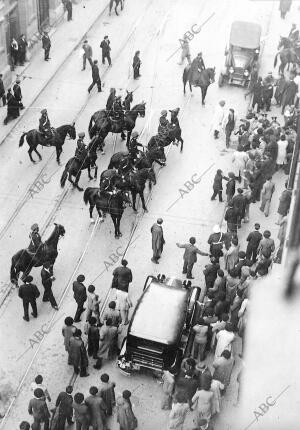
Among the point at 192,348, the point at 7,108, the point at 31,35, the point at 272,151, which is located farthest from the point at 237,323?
the point at 31,35

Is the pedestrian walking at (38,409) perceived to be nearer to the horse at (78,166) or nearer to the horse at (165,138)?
the horse at (78,166)

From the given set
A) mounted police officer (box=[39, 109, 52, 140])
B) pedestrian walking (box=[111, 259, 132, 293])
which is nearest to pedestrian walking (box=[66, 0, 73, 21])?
mounted police officer (box=[39, 109, 52, 140])

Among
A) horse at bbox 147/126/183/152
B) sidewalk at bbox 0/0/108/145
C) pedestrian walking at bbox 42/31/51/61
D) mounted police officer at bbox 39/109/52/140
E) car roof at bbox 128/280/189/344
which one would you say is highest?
car roof at bbox 128/280/189/344

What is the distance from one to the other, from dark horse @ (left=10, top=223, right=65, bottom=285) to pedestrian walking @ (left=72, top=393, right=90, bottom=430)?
3.97m

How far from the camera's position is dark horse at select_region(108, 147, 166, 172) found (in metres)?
17.4

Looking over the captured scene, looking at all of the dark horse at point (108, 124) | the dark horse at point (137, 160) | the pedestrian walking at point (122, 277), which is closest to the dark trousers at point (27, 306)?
the pedestrian walking at point (122, 277)

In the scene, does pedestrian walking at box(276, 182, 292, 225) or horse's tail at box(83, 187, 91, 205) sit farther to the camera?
pedestrian walking at box(276, 182, 292, 225)

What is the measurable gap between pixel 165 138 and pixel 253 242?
5259 mm

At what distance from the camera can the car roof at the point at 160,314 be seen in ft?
40.6

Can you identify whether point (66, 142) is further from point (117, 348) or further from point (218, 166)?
point (117, 348)

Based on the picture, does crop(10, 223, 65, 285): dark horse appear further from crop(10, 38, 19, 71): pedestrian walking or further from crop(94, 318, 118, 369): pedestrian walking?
crop(10, 38, 19, 71): pedestrian walking

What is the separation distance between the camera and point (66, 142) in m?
21.2

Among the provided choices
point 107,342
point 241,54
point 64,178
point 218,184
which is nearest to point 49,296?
point 107,342

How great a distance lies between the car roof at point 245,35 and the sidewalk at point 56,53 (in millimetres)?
6575
